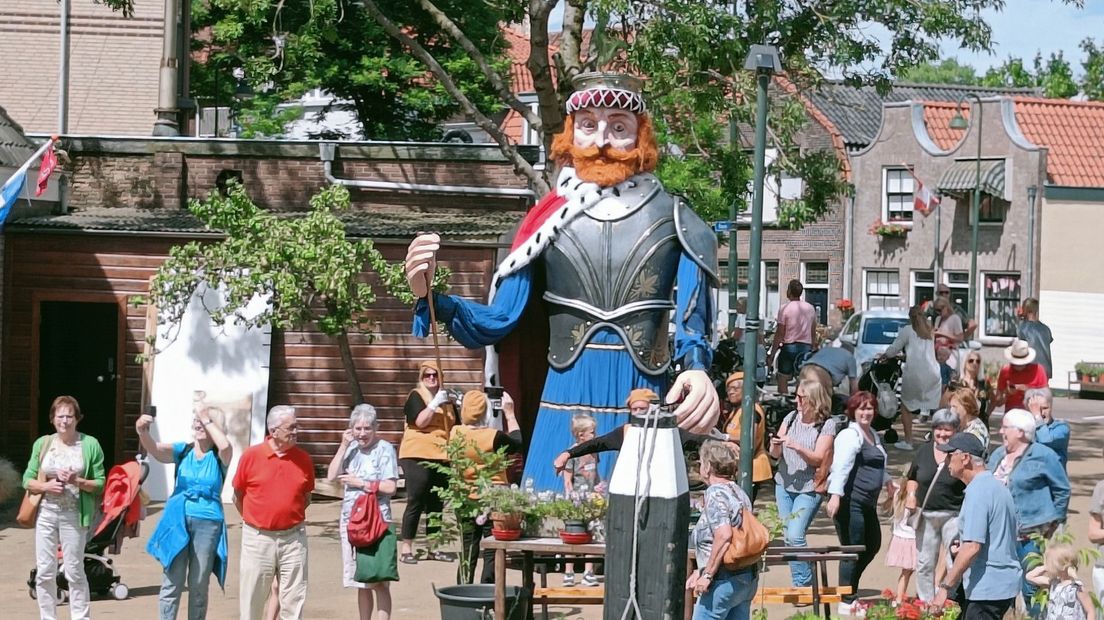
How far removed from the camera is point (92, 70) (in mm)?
26078

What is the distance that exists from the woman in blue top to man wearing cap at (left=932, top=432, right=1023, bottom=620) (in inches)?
158

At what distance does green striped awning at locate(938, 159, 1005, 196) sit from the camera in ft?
124

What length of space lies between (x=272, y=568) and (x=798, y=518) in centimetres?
347

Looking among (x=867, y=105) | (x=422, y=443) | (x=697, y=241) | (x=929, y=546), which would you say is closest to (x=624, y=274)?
(x=697, y=241)

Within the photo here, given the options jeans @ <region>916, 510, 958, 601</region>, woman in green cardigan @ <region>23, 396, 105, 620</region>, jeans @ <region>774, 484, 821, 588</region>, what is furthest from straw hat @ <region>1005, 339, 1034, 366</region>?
woman in green cardigan @ <region>23, 396, 105, 620</region>

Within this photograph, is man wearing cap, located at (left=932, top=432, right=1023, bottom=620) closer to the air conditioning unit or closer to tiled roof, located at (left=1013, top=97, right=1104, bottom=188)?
the air conditioning unit

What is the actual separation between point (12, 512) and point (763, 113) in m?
8.14

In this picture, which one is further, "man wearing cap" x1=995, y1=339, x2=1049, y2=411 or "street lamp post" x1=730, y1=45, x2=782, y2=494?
"man wearing cap" x1=995, y1=339, x2=1049, y2=411

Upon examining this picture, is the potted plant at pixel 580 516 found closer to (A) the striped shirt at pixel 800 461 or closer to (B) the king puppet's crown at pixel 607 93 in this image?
(B) the king puppet's crown at pixel 607 93

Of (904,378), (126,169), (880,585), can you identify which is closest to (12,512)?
(126,169)

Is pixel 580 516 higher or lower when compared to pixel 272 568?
higher

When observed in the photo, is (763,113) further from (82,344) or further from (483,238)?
(82,344)

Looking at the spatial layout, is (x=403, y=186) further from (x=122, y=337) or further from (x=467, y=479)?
(x=467, y=479)

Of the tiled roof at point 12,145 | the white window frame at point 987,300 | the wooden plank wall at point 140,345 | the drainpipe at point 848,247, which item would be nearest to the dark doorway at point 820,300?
the drainpipe at point 848,247
